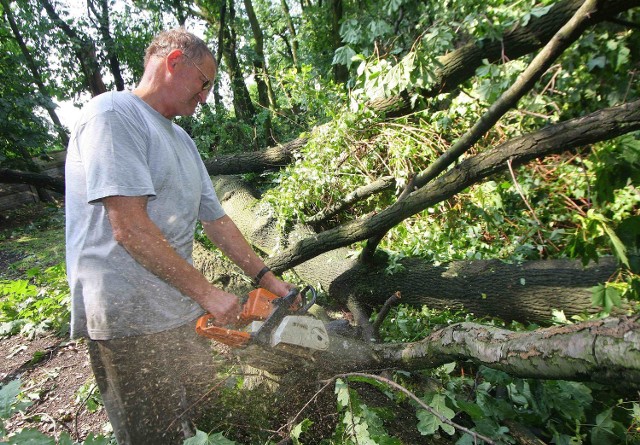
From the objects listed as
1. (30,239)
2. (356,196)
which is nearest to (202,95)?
(356,196)

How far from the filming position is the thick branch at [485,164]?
2236 mm

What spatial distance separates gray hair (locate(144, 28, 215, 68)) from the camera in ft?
5.66

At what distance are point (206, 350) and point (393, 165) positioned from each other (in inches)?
109

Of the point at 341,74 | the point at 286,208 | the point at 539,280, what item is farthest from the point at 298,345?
the point at 341,74

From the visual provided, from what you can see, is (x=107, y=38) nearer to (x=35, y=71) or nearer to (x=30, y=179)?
(x=35, y=71)

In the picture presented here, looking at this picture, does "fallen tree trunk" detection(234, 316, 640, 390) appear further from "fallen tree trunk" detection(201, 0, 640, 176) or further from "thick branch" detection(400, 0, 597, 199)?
"fallen tree trunk" detection(201, 0, 640, 176)

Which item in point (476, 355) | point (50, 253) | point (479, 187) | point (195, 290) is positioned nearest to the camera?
point (476, 355)

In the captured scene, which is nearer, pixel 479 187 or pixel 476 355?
pixel 476 355

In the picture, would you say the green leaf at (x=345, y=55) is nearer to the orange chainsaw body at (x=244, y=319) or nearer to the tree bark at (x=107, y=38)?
the orange chainsaw body at (x=244, y=319)

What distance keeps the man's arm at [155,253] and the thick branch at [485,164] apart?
5.08ft

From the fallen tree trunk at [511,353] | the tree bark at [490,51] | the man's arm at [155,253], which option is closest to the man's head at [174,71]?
the man's arm at [155,253]

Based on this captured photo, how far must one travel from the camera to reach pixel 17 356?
3.19m

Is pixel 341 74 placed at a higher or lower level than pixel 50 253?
higher

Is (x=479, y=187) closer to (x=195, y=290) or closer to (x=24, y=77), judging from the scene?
(x=195, y=290)
